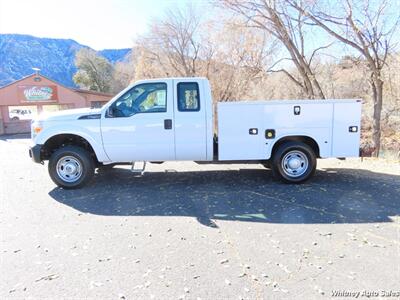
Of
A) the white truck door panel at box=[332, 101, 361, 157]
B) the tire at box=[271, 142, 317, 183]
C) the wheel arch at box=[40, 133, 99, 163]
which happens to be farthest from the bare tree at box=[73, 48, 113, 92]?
the white truck door panel at box=[332, 101, 361, 157]

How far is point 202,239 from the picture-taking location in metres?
4.20

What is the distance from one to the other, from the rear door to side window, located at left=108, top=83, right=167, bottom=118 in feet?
0.97

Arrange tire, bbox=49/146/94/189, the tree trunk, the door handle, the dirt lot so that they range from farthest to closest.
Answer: the tree trunk < tire, bbox=49/146/94/189 < the door handle < the dirt lot

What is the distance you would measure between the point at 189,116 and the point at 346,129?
123 inches

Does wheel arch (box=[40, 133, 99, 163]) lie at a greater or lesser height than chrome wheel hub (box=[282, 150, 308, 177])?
greater

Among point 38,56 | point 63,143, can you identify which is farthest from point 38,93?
point 38,56

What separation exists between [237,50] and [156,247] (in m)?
16.5

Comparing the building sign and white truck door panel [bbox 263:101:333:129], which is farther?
the building sign

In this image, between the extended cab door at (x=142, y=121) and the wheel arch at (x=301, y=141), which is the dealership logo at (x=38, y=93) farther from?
the wheel arch at (x=301, y=141)

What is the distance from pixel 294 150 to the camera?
6531 millimetres

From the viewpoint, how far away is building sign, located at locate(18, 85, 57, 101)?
2662 centimetres

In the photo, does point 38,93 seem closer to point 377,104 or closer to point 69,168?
point 69,168

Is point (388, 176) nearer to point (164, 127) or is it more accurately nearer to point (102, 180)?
point (164, 127)

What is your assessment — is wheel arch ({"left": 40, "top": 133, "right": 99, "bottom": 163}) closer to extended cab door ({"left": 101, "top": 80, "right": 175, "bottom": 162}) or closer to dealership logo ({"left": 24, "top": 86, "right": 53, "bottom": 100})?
extended cab door ({"left": 101, "top": 80, "right": 175, "bottom": 162})
